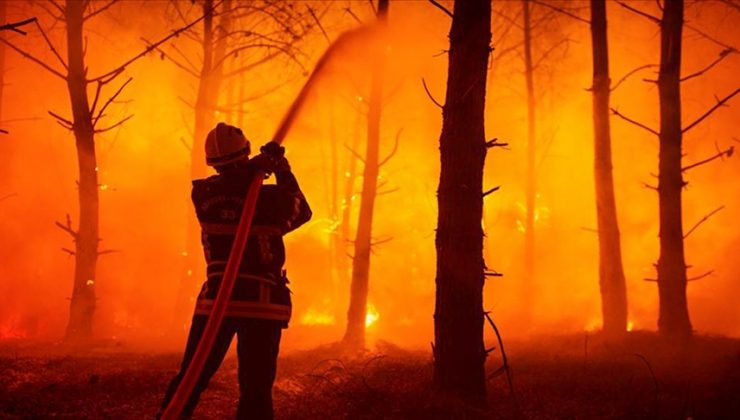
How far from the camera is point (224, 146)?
14.0ft

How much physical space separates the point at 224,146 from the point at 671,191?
771 centimetres

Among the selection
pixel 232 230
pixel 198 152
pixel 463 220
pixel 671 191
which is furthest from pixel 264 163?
pixel 198 152

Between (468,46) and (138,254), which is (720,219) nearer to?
(468,46)

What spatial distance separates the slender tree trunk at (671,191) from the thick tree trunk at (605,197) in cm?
194

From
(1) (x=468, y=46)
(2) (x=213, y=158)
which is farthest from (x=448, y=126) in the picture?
(2) (x=213, y=158)

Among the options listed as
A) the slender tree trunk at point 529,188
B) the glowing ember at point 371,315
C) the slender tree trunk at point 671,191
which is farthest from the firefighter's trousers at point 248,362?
the glowing ember at point 371,315

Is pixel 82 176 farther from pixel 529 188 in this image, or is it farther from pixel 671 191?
pixel 529 188

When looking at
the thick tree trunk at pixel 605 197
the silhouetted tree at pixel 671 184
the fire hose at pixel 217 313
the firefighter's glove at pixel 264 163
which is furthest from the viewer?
the thick tree trunk at pixel 605 197

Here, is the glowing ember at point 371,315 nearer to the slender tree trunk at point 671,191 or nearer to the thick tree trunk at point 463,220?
the slender tree trunk at point 671,191

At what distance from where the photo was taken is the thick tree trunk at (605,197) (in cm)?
1129

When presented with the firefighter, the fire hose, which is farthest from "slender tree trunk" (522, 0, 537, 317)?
the fire hose

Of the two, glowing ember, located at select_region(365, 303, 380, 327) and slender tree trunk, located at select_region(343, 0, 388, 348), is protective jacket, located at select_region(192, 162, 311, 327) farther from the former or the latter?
glowing ember, located at select_region(365, 303, 380, 327)

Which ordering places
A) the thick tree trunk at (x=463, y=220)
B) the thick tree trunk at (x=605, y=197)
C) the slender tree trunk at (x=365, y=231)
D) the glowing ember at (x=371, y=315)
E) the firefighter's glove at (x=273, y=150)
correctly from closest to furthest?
1. the firefighter's glove at (x=273, y=150)
2. the thick tree trunk at (x=463, y=220)
3. the thick tree trunk at (x=605, y=197)
4. the slender tree trunk at (x=365, y=231)
5. the glowing ember at (x=371, y=315)

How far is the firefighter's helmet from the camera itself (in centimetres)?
426
